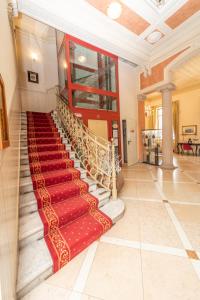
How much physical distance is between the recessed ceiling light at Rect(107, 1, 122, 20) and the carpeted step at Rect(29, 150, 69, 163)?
3841 millimetres

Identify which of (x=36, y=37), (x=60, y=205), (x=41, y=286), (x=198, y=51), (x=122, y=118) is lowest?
(x=41, y=286)

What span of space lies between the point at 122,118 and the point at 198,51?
3.39 metres

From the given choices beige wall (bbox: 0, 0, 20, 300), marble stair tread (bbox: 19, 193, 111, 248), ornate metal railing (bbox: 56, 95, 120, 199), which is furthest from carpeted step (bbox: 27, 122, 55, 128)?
marble stair tread (bbox: 19, 193, 111, 248)

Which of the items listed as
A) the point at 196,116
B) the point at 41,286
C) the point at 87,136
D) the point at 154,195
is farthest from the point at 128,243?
the point at 196,116

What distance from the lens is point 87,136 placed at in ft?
10.5

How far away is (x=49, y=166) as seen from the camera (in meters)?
2.92

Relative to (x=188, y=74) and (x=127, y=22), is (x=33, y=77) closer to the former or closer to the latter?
(x=127, y=22)

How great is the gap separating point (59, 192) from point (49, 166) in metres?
0.75

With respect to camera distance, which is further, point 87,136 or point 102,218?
point 87,136

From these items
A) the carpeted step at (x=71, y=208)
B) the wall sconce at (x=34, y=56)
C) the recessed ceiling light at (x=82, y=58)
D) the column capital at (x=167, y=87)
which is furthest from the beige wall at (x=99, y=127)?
the wall sconce at (x=34, y=56)

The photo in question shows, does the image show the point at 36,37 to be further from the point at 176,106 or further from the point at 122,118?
the point at 176,106

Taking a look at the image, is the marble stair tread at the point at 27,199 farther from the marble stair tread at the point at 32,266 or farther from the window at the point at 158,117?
the window at the point at 158,117

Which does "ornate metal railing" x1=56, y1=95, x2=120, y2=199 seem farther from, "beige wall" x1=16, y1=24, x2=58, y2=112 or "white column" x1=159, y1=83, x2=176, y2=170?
"beige wall" x1=16, y1=24, x2=58, y2=112

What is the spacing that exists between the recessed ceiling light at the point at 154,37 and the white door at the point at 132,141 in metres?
3.07
